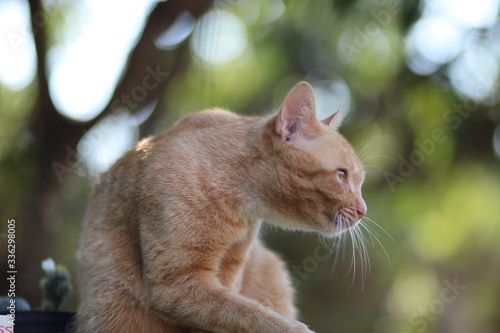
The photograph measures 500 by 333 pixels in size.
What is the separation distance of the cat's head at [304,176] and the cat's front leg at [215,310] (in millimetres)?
356

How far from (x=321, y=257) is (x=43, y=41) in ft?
9.32

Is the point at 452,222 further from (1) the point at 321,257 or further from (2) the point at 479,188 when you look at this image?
(1) the point at 321,257

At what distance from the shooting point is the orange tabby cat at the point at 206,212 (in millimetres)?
1809

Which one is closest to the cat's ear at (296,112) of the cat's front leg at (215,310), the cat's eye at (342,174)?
the cat's eye at (342,174)

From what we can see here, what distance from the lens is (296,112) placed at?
6.46ft

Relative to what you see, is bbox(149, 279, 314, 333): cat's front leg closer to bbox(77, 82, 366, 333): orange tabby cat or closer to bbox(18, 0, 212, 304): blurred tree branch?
bbox(77, 82, 366, 333): orange tabby cat

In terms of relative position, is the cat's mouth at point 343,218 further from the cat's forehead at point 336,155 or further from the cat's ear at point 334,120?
the cat's ear at point 334,120

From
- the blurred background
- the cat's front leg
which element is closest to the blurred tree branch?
the blurred background

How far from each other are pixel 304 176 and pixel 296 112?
0.77 ft

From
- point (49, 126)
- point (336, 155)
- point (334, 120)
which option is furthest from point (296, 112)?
point (49, 126)

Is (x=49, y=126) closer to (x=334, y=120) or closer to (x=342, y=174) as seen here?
(x=334, y=120)

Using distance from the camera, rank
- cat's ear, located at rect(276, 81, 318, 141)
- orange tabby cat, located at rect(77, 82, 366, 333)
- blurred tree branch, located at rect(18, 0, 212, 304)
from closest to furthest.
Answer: orange tabby cat, located at rect(77, 82, 366, 333) < cat's ear, located at rect(276, 81, 318, 141) < blurred tree branch, located at rect(18, 0, 212, 304)

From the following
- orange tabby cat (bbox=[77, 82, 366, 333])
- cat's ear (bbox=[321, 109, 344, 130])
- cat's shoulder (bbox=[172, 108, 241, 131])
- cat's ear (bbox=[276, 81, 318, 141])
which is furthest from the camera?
cat's ear (bbox=[321, 109, 344, 130])

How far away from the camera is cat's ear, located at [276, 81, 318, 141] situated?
75.6 inches
